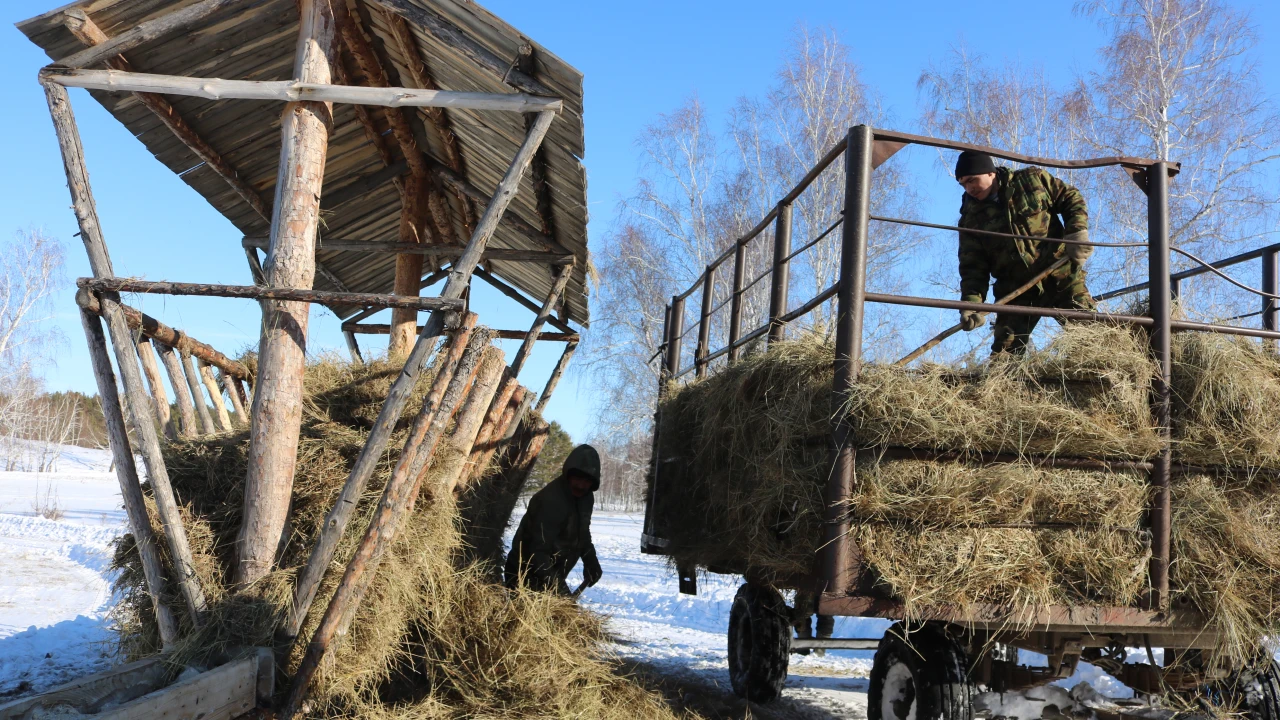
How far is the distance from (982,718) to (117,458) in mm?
4989

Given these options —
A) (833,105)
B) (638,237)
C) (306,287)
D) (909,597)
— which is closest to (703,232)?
(638,237)

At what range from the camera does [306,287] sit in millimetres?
5445

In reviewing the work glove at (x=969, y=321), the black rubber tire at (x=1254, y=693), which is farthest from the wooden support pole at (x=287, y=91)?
the black rubber tire at (x=1254, y=693)

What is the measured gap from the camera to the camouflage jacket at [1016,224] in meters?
5.70

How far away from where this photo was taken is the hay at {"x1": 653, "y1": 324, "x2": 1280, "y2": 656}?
4.10 metres

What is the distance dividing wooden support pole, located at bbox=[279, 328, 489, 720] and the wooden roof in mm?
1909

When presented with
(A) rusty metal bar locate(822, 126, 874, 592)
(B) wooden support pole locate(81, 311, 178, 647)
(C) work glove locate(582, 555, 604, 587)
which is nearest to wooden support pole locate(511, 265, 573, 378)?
(C) work glove locate(582, 555, 604, 587)

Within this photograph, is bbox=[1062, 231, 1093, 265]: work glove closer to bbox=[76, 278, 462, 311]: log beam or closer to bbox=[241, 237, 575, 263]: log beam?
bbox=[76, 278, 462, 311]: log beam

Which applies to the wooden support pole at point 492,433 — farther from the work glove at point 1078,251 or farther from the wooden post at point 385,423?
the work glove at point 1078,251

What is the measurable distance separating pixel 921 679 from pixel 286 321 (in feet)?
12.8

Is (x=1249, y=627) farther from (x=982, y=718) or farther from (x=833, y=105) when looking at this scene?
(x=833, y=105)

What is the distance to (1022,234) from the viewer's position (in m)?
5.72

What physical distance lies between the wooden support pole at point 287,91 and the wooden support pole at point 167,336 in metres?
1.39

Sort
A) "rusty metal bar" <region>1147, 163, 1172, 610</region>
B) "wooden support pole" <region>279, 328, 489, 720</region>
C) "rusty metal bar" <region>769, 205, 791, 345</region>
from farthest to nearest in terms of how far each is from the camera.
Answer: "rusty metal bar" <region>769, 205, 791, 345</region> < "wooden support pole" <region>279, 328, 489, 720</region> < "rusty metal bar" <region>1147, 163, 1172, 610</region>
